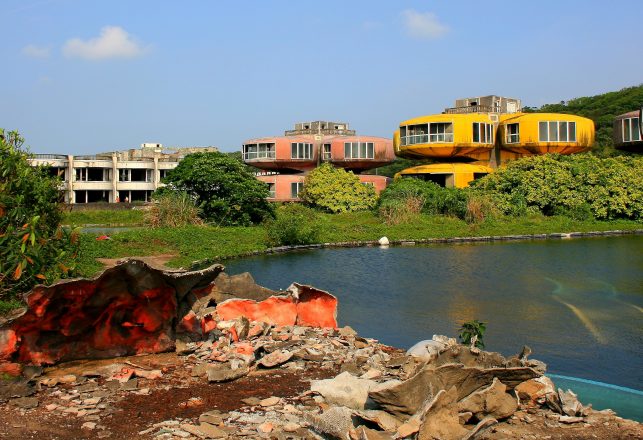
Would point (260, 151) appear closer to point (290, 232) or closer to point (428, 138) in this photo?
point (428, 138)

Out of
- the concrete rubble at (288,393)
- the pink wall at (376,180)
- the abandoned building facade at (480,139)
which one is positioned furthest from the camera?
the pink wall at (376,180)

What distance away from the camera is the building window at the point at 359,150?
49803 mm

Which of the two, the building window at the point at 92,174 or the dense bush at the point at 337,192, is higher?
the building window at the point at 92,174

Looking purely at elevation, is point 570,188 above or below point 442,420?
above

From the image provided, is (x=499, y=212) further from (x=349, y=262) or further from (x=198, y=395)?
(x=198, y=395)

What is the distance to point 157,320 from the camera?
1039 cm

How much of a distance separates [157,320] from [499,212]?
30064 mm

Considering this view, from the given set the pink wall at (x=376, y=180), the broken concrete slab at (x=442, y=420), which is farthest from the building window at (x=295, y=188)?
the broken concrete slab at (x=442, y=420)

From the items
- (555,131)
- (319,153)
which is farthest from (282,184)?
(555,131)

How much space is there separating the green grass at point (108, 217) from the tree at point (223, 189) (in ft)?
23.3

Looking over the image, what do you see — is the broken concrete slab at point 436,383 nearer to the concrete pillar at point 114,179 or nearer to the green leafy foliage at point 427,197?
the green leafy foliage at point 427,197

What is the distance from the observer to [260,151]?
163 ft

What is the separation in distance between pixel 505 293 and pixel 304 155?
31.6m

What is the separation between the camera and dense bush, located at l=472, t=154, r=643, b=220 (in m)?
39.4
